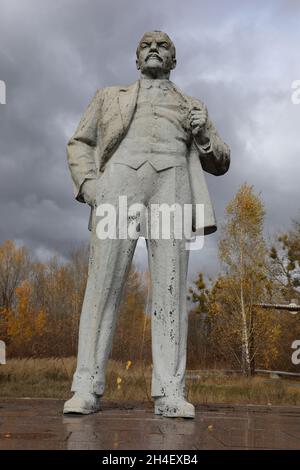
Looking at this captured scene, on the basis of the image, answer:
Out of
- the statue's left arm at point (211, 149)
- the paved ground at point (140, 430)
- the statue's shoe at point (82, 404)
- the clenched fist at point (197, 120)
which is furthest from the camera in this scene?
the statue's left arm at point (211, 149)

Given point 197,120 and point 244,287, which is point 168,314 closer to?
point 197,120

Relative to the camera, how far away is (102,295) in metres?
4.64

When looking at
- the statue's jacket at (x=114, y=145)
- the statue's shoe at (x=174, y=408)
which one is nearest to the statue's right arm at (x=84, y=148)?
the statue's jacket at (x=114, y=145)

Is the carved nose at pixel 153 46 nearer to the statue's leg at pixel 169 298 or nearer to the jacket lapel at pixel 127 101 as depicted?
the jacket lapel at pixel 127 101

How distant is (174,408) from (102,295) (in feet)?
3.46

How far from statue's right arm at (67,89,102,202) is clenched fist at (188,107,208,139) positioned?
851 millimetres

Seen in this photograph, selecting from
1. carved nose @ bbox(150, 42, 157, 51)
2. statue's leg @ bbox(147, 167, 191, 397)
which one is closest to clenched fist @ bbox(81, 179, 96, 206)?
statue's leg @ bbox(147, 167, 191, 397)

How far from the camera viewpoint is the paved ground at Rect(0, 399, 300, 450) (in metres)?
2.95

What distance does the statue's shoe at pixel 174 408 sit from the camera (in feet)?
14.0

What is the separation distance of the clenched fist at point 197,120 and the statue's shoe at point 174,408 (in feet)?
7.34

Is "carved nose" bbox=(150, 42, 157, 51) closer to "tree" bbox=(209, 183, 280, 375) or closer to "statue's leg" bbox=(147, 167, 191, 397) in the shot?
"statue's leg" bbox=(147, 167, 191, 397)

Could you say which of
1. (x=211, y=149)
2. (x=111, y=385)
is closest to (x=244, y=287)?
(x=111, y=385)
